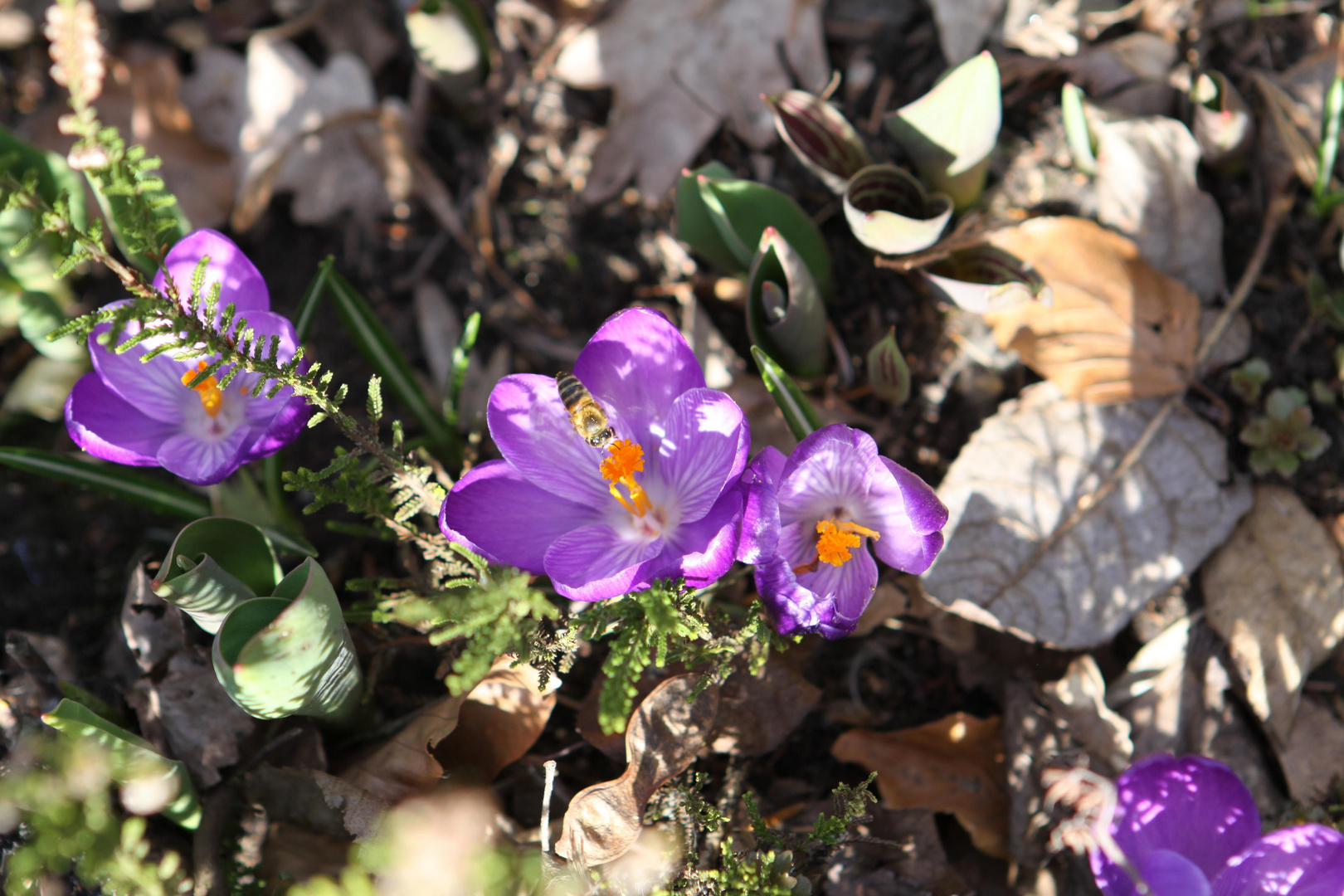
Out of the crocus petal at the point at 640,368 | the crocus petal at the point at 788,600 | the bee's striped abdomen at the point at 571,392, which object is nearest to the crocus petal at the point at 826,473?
the crocus petal at the point at 788,600

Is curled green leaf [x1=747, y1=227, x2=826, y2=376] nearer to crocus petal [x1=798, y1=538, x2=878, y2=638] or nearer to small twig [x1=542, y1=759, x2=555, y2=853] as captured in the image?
crocus petal [x1=798, y1=538, x2=878, y2=638]

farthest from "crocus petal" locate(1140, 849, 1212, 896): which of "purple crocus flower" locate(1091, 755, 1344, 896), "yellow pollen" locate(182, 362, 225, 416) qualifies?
"yellow pollen" locate(182, 362, 225, 416)

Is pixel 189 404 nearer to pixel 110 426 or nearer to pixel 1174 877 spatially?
pixel 110 426

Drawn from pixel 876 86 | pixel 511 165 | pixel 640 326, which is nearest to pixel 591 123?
pixel 511 165

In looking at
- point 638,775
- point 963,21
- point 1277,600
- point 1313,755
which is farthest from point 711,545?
point 963,21

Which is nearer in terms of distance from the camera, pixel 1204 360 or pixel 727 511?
pixel 727 511

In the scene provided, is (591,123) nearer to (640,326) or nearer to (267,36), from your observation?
(267,36)
